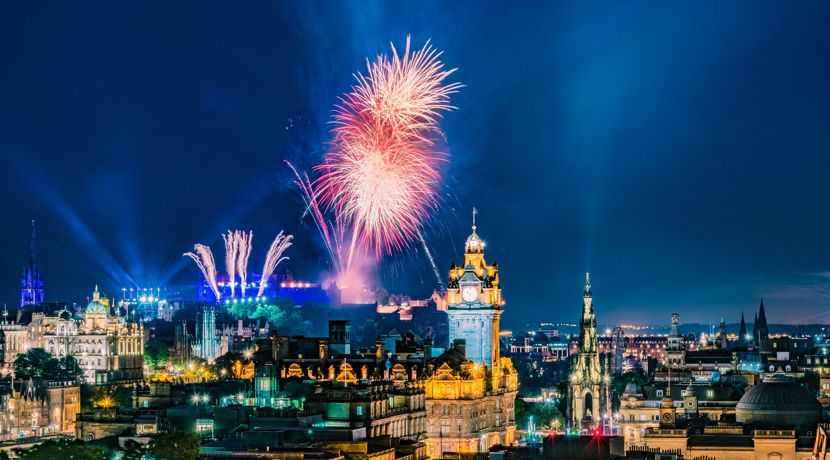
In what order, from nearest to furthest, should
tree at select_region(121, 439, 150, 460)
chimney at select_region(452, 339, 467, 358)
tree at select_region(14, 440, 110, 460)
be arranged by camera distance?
tree at select_region(14, 440, 110, 460) < tree at select_region(121, 439, 150, 460) < chimney at select_region(452, 339, 467, 358)

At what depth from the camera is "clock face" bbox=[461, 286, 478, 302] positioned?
6048 inches

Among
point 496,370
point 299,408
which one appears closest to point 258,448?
point 299,408

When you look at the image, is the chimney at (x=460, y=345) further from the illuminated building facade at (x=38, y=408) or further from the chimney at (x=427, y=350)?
the illuminated building facade at (x=38, y=408)

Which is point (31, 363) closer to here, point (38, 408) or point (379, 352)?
point (38, 408)

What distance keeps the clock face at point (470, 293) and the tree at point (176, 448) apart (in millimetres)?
55811

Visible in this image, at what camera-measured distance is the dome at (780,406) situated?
357 ft

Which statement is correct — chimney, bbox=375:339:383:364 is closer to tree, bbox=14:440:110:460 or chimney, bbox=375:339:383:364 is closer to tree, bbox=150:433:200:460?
tree, bbox=150:433:200:460

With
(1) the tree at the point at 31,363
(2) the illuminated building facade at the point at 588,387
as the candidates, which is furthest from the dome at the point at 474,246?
(1) the tree at the point at 31,363

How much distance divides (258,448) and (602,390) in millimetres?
91046

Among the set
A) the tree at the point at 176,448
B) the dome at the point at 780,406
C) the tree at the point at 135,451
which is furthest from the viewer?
the dome at the point at 780,406

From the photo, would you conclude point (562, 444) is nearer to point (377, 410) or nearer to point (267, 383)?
point (377, 410)

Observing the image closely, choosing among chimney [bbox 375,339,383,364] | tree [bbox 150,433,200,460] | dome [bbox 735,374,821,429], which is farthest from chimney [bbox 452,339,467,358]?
tree [bbox 150,433,200,460]

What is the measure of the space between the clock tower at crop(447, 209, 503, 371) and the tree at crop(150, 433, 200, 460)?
5397 cm

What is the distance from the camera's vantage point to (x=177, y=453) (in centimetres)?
9831
